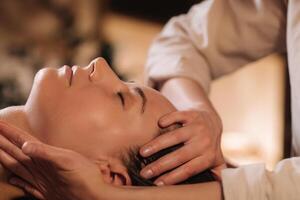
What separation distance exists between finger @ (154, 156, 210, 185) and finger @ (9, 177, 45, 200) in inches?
9.3

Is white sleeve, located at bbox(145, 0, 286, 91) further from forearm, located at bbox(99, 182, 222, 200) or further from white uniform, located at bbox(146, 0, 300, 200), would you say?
forearm, located at bbox(99, 182, 222, 200)

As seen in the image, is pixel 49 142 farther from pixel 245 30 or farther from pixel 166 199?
pixel 245 30

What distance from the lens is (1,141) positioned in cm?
104

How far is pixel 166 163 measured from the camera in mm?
1113

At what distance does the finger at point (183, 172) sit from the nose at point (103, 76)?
236 mm

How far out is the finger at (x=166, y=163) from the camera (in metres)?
1.11

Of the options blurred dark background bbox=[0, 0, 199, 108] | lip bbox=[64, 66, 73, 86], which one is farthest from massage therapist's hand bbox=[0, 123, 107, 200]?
blurred dark background bbox=[0, 0, 199, 108]

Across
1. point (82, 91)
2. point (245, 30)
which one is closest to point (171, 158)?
point (82, 91)

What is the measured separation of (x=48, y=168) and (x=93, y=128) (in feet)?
0.65

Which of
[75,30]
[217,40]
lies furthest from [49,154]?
[75,30]

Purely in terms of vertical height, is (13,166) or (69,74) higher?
(69,74)

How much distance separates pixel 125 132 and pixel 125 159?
0.19ft

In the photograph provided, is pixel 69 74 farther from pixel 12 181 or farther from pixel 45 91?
pixel 12 181

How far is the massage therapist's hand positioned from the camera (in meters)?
0.94
